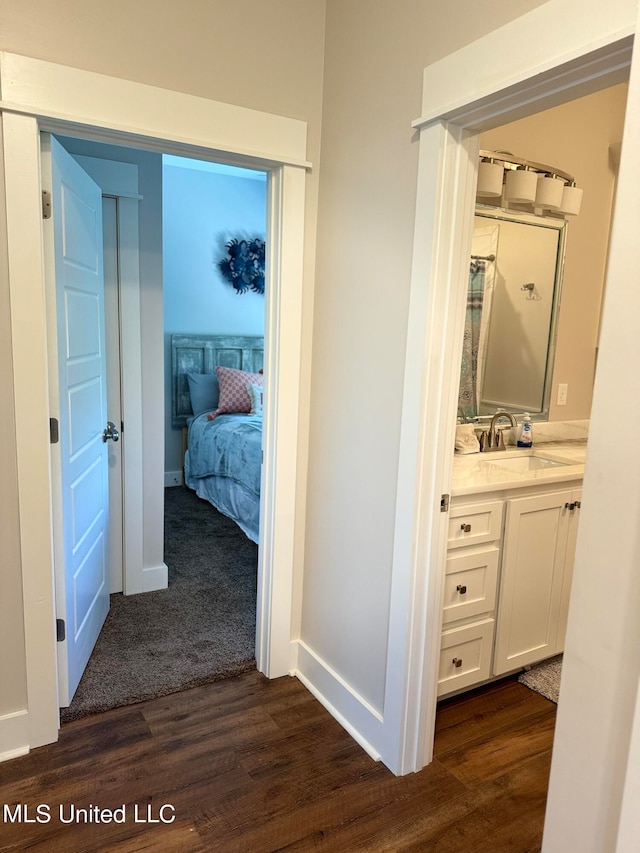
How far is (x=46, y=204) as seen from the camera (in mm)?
1916

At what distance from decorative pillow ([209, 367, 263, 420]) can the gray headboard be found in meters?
0.28

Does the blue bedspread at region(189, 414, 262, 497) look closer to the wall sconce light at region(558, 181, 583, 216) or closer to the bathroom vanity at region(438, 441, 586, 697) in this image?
the bathroom vanity at region(438, 441, 586, 697)

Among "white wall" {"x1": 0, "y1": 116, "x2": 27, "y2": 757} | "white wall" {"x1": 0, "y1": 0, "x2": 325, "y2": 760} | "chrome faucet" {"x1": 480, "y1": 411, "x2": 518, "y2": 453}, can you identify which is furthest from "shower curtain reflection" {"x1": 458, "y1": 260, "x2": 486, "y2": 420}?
"white wall" {"x1": 0, "y1": 116, "x2": 27, "y2": 757}

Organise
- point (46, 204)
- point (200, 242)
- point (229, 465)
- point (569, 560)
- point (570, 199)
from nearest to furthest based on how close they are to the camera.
A: point (46, 204) → point (569, 560) → point (570, 199) → point (229, 465) → point (200, 242)

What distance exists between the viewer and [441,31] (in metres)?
1.72

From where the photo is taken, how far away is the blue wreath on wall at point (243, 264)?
18.2 feet

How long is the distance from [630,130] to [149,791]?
2.08 metres

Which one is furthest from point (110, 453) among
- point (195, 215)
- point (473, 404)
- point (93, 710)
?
point (195, 215)

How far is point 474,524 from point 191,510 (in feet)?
9.36

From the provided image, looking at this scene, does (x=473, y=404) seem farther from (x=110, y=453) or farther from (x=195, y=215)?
(x=195, y=215)

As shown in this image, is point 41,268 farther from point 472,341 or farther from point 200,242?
point 200,242

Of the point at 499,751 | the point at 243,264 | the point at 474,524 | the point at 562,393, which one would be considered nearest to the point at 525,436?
the point at 562,393

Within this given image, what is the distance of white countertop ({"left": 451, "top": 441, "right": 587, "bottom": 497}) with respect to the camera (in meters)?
2.21

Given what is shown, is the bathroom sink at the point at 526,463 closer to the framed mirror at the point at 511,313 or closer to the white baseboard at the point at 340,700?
the framed mirror at the point at 511,313
